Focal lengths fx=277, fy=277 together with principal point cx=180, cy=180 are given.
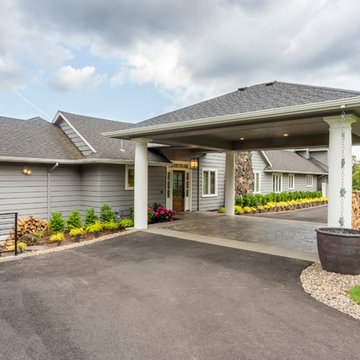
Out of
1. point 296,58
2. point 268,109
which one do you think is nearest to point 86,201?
point 268,109

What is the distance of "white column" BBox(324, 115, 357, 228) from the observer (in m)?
5.30

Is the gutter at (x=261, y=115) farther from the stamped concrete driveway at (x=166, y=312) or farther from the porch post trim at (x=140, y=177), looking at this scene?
the stamped concrete driveway at (x=166, y=312)

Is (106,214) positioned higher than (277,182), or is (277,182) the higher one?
(277,182)

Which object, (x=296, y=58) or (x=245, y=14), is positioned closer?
(x=245, y=14)

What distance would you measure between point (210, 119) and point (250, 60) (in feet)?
33.3

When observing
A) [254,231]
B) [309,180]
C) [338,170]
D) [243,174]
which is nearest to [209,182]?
[243,174]

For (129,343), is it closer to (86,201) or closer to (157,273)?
(157,273)

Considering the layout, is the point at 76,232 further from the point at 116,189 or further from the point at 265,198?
the point at 265,198

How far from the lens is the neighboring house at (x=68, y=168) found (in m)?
8.84

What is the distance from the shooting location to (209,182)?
15.1 meters

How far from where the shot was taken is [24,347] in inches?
110

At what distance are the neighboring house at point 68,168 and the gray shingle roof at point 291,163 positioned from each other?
972 cm

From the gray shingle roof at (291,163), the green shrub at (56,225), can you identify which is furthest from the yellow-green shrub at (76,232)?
the gray shingle roof at (291,163)

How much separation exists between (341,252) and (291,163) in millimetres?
17970
